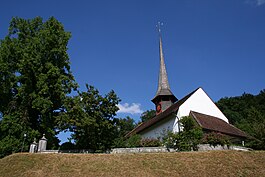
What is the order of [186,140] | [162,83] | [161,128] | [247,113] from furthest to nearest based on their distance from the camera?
[247,113] → [162,83] → [161,128] → [186,140]

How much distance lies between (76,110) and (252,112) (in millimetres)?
17288

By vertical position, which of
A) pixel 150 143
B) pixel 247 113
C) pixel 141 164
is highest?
pixel 247 113

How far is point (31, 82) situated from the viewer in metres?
25.8

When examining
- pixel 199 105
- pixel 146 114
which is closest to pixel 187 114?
pixel 199 105

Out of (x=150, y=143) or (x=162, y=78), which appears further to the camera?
(x=162, y=78)

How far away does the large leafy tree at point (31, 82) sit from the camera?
24.2 metres

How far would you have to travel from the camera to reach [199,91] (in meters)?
28.6

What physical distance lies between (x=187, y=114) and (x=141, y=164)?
11.0m

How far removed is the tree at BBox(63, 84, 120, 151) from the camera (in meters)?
20.4

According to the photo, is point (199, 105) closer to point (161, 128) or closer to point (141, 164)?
point (161, 128)

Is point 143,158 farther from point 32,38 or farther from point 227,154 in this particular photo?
point 32,38

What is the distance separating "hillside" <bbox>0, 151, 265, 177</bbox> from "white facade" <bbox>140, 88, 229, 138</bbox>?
7.55 metres

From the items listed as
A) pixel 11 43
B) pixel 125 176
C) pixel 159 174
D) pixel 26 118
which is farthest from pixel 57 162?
pixel 11 43

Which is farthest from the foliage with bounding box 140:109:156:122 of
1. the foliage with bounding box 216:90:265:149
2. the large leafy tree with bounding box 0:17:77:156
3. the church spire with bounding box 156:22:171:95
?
the large leafy tree with bounding box 0:17:77:156
